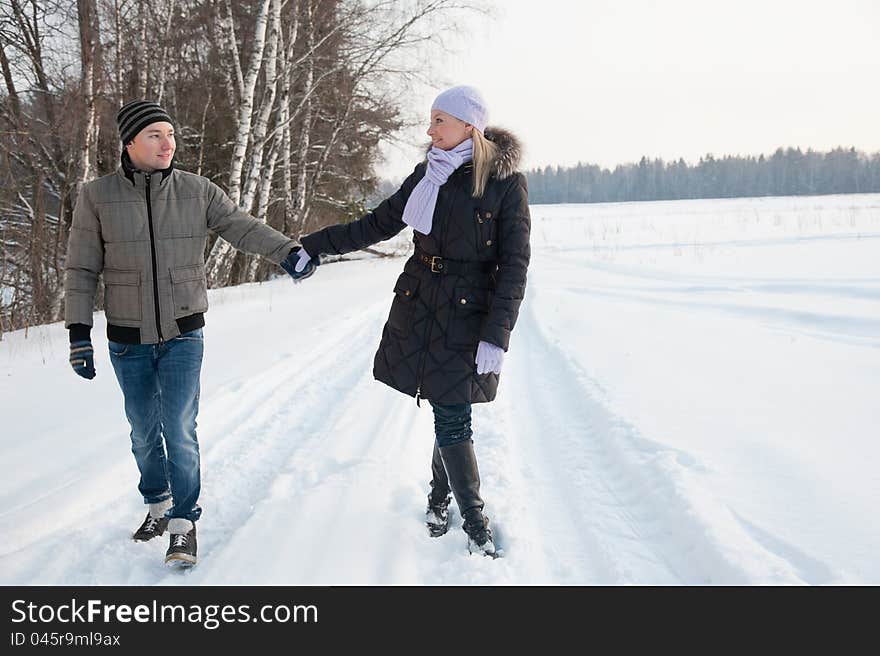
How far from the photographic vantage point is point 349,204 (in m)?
19.8

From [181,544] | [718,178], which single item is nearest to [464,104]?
[181,544]

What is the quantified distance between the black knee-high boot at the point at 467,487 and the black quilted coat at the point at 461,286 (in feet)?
0.84

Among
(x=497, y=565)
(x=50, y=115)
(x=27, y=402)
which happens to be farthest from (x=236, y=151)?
(x=497, y=565)

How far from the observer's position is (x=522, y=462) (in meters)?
3.84

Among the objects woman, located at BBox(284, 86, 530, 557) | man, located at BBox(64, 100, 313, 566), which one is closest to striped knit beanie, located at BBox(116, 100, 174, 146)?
man, located at BBox(64, 100, 313, 566)

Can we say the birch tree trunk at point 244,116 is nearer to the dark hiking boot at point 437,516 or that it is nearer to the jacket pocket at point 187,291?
the jacket pocket at point 187,291

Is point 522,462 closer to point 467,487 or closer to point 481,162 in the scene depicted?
point 467,487

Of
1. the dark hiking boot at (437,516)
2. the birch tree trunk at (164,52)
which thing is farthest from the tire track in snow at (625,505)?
the birch tree trunk at (164,52)

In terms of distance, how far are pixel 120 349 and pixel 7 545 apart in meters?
1.08

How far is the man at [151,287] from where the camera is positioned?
2666 mm

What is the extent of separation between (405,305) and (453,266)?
0.30 m

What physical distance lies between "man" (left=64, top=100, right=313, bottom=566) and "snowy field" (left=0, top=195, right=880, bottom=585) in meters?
0.52
